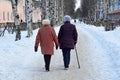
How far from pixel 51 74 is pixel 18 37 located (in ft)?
50.8

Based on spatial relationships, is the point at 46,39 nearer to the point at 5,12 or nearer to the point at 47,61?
the point at 47,61

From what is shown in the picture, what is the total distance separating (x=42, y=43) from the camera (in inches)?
480

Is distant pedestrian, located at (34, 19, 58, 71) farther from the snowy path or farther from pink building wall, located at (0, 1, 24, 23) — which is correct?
pink building wall, located at (0, 1, 24, 23)

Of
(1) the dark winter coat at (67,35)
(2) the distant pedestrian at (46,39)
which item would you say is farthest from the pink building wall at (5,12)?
(2) the distant pedestrian at (46,39)

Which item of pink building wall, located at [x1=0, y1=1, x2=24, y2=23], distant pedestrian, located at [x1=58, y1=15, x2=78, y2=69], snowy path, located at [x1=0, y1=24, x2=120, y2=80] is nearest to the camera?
snowy path, located at [x1=0, y1=24, x2=120, y2=80]

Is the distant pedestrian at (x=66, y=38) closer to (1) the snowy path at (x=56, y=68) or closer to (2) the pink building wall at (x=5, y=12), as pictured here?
(1) the snowy path at (x=56, y=68)

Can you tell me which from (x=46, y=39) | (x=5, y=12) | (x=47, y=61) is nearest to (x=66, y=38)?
(x=46, y=39)

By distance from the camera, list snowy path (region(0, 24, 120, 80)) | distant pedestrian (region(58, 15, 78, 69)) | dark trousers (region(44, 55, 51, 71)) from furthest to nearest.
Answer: distant pedestrian (region(58, 15, 78, 69))
dark trousers (region(44, 55, 51, 71))
snowy path (region(0, 24, 120, 80))

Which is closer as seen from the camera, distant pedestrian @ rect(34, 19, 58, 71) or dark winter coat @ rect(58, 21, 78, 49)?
distant pedestrian @ rect(34, 19, 58, 71)

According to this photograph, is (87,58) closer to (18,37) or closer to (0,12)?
(18,37)

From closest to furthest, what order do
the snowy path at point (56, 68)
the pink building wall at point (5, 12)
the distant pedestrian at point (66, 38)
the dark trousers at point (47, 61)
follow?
1. the snowy path at point (56, 68)
2. the dark trousers at point (47, 61)
3. the distant pedestrian at point (66, 38)
4. the pink building wall at point (5, 12)

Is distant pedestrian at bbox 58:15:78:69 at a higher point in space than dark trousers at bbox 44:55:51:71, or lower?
higher

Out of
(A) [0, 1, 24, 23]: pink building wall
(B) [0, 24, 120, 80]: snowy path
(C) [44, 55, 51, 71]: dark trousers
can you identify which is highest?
(C) [44, 55, 51, 71]: dark trousers

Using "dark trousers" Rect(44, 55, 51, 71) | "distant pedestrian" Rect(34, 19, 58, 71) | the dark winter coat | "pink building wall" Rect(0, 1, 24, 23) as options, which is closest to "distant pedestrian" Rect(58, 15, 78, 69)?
the dark winter coat
